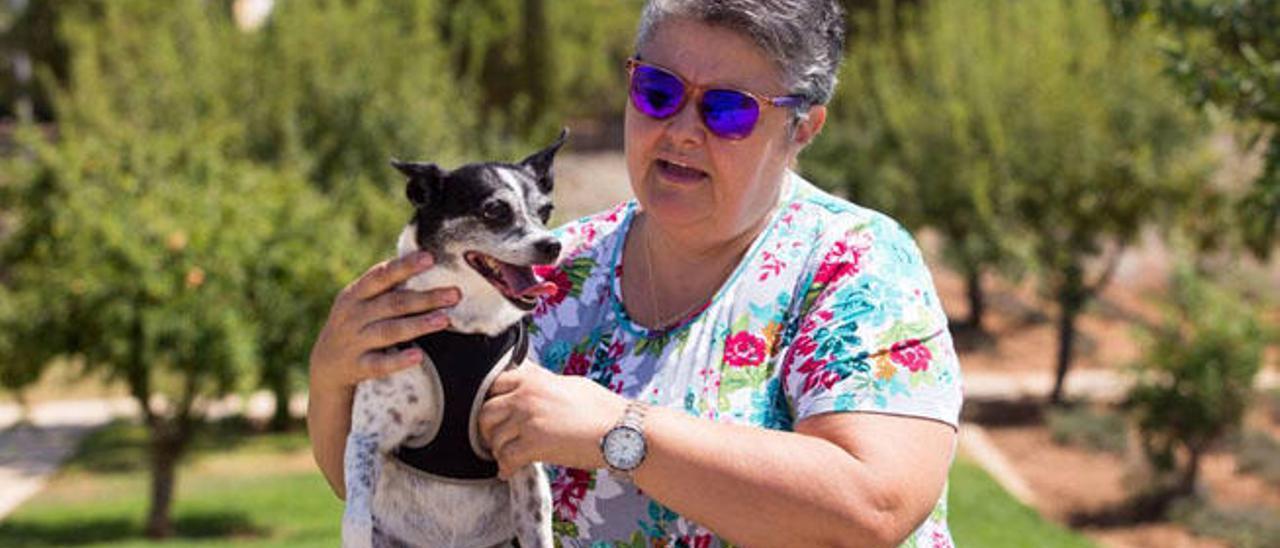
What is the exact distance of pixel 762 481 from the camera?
244 centimetres

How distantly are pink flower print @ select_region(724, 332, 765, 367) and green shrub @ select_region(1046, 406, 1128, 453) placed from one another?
1356cm

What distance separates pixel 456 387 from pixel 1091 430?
14265mm

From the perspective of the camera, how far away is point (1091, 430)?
1581cm

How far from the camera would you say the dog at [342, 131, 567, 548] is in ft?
8.59

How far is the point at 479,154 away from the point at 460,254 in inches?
627

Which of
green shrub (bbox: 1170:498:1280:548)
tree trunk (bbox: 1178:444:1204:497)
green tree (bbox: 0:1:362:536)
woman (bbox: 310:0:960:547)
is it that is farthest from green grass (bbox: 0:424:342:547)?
woman (bbox: 310:0:960:547)

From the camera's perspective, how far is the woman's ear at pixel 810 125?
282 centimetres

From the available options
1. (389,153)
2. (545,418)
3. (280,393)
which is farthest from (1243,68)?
(389,153)

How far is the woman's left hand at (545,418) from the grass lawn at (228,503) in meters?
7.65

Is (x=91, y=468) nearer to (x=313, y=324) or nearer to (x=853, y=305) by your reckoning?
(x=313, y=324)

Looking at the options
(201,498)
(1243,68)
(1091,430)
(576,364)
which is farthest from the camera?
→ (1091,430)

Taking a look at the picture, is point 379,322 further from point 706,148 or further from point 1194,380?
point 1194,380

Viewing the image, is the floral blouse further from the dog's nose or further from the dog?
the dog's nose

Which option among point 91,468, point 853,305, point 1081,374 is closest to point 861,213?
point 853,305
